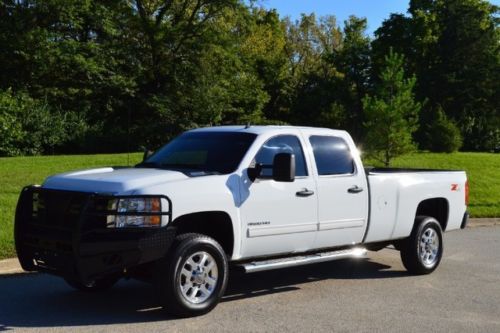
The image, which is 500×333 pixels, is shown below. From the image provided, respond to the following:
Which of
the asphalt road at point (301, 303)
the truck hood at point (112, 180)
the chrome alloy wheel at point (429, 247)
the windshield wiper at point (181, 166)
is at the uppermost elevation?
the windshield wiper at point (181, 166)

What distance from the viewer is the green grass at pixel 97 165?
1106 centimetres

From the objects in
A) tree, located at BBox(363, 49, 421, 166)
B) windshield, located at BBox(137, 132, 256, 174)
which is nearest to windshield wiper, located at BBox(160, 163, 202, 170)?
windshield, located at BBox(137, 132, 256, 174)

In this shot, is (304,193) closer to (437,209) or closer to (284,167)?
(284,167)

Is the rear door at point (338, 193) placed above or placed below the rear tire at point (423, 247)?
above

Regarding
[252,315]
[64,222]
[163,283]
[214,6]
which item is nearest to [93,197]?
[64,222]

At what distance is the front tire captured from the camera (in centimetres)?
590

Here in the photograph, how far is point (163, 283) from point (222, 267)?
0.68 metres

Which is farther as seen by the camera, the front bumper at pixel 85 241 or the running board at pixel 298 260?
the running board at pixel 298 260

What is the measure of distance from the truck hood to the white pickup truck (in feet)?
0.05

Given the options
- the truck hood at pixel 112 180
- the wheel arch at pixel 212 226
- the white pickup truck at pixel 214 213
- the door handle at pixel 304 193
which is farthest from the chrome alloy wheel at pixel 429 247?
the truck hood at pixel 112 180

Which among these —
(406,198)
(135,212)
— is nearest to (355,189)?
(406,198)

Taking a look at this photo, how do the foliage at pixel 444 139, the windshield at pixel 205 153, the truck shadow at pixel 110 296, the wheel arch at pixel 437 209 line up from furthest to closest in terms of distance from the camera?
the foliage at pixel 444 139, the wheel arch at pixel 437 209, the windshield at pixel 205 153, the truck shadow at pixel 110 296

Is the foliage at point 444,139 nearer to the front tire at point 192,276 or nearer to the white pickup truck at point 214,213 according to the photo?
the white pickup truck at point 214,213

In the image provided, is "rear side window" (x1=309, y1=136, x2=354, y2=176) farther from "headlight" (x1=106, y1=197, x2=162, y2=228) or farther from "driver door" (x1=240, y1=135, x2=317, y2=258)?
"headlight" (x1=106, y1=197, x2=162, y2=228)
